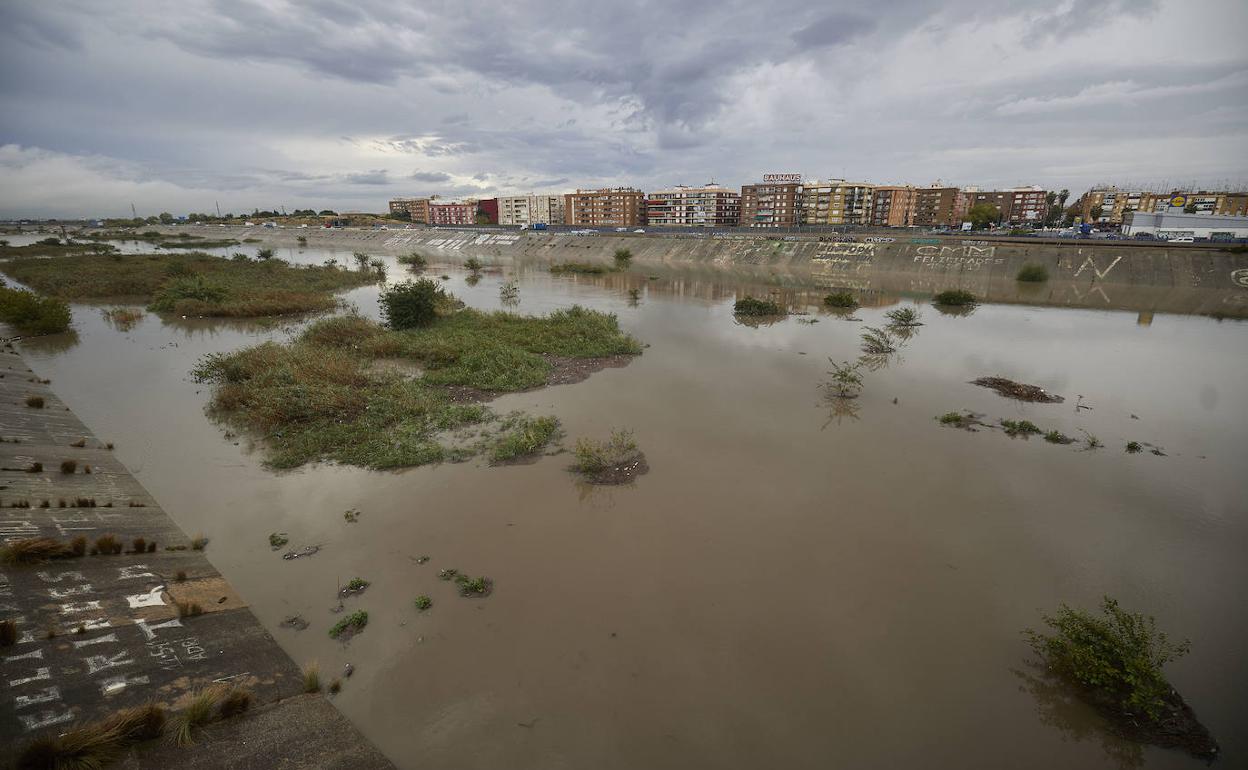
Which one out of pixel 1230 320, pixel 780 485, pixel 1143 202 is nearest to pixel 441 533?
pixel 780 485

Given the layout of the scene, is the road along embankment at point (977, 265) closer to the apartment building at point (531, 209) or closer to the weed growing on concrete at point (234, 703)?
the weed growing on concrete at point (234, 703)

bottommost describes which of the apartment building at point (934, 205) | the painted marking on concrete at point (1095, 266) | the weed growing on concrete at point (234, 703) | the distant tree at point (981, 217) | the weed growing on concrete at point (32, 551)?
the weed growing on concrete at point (234, 703)

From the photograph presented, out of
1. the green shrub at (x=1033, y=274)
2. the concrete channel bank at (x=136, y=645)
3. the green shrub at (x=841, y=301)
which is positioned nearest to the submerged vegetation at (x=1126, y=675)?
the concrete channel bank at (x=136, y=645)

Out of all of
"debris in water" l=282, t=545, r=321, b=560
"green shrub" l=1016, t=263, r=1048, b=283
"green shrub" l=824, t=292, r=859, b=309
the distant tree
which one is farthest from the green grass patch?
the distant tree

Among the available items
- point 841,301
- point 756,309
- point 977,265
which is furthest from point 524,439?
point 977,265

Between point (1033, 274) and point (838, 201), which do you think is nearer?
point (1033, 274)

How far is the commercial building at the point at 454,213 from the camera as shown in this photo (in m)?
150

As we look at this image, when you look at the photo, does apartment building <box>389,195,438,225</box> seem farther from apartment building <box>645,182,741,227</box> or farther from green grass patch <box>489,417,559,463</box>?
green grass patch <box>489,417,559,463</box>

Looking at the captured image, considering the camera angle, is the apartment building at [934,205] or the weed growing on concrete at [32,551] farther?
the apartment building at [934,205]

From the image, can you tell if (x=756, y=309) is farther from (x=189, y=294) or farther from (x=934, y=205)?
(x=934, y=205)

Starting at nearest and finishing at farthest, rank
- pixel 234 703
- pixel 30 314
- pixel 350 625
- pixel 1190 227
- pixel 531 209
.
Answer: pixel 234 703, pixel 350 625, pixel 30 314, pixel 1190 227, pixel 531 209

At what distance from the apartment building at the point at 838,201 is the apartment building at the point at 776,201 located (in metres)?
1.95

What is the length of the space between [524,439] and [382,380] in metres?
6.93

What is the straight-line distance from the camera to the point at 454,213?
501 ft
